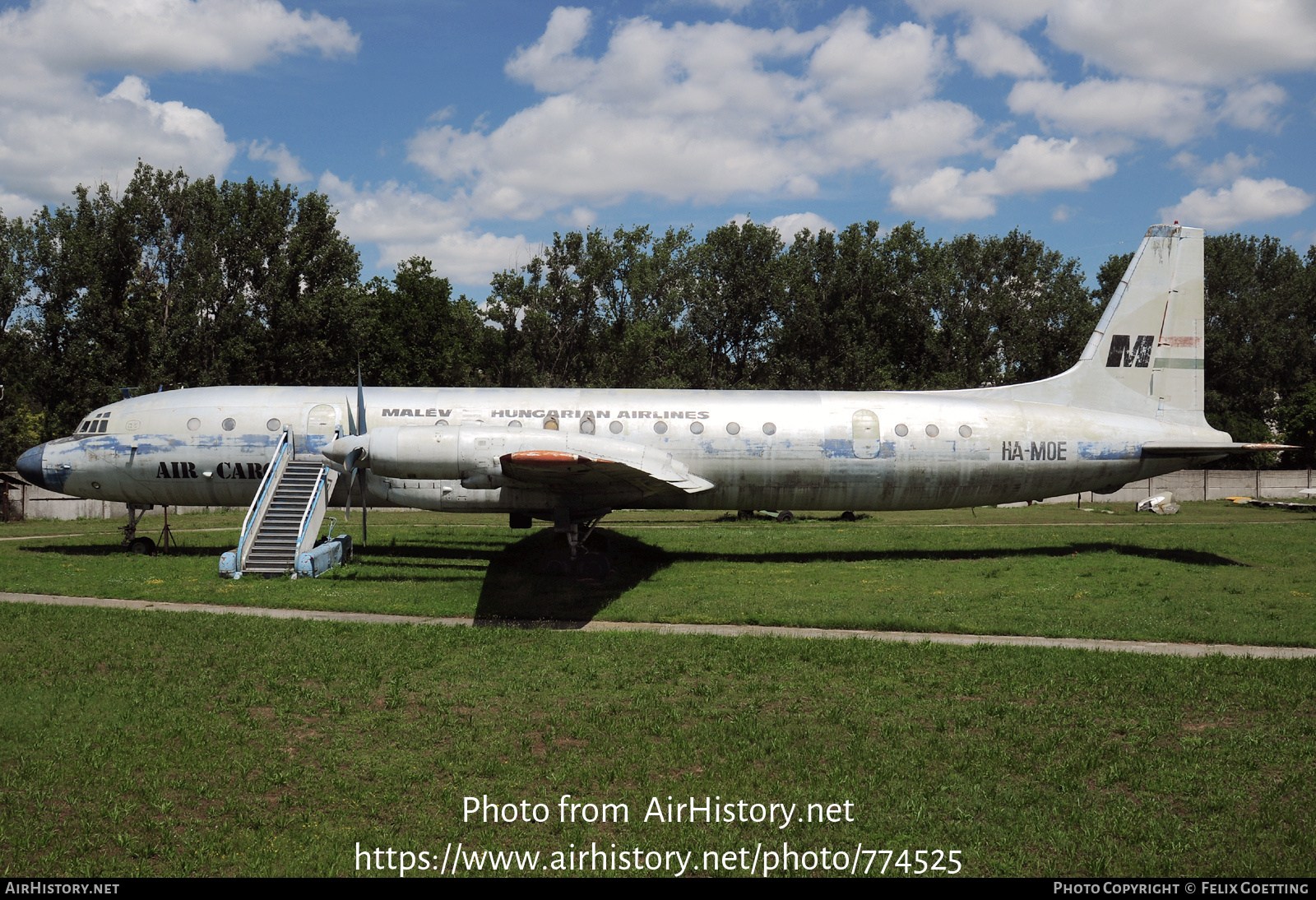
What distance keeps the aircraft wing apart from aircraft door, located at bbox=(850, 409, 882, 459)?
12.6 feet

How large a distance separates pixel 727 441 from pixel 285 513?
1064 cm

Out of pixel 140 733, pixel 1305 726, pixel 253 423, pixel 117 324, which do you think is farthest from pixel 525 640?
pixel 117 324

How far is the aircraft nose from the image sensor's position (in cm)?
2214

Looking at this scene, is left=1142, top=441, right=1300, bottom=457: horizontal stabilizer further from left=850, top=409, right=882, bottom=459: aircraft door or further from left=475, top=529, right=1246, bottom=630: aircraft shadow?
left=850, top=409, right=882, bottom=459: aircraft door

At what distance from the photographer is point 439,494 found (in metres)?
20.3

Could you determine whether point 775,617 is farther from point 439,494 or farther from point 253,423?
point 253,423

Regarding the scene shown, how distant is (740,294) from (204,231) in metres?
33.1

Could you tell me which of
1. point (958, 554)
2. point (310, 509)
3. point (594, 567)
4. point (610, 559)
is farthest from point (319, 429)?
point (958, 554)

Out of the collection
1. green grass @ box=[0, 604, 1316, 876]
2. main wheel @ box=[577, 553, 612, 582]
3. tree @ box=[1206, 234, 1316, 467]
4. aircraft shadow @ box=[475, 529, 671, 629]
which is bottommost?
green grass @ box=[0, 604, 1316, 876]

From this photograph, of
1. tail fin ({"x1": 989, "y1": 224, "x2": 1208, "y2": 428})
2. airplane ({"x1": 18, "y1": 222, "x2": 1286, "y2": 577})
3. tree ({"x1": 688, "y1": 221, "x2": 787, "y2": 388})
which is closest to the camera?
airplane ({"x1": 18, "y1": 222, "x2": 1286, "y2": 577})

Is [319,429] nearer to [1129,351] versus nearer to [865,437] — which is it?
[865,437]

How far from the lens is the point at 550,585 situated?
1841 centimetres

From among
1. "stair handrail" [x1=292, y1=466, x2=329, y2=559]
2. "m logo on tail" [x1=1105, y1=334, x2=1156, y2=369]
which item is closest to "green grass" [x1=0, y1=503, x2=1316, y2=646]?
"stair handrail" [x1=292, y1=466, x2=329, y2=559]

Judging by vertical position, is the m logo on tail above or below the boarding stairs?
above
